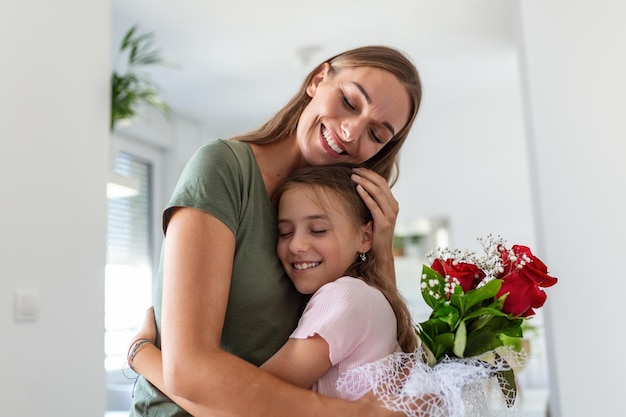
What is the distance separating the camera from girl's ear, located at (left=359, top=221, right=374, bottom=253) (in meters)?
1.38

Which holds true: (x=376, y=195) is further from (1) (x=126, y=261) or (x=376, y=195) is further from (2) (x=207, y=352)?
(1) (x=126, y=261)

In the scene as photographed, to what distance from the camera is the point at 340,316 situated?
3.65 ft

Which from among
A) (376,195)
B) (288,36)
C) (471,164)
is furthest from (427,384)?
(471,164)

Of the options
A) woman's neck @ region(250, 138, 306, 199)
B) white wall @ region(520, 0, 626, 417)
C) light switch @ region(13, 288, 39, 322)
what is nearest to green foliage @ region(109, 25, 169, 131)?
light switch @ region(13, 288, 39, 322)

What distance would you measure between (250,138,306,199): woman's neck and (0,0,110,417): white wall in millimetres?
1244

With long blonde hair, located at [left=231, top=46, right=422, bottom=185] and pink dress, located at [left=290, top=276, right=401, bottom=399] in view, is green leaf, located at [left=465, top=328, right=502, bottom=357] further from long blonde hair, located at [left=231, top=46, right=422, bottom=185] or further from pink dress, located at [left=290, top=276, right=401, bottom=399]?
long blonde hair, located at [left=231, top=46, right=422, bottom=185]

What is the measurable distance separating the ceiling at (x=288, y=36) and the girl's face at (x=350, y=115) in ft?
8.27

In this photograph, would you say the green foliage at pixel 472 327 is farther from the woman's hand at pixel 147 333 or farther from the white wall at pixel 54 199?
the white wall at pixel 54 199

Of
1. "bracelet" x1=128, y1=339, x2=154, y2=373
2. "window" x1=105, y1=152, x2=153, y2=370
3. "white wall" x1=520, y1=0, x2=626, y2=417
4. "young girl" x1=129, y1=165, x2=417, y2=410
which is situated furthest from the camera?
"window" x1=105, y1=152, x2=153, y2=370

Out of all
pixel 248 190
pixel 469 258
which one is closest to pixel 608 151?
pixel 469 258

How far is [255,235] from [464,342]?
1.34ft

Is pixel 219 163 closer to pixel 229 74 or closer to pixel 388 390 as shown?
pixel 388 390

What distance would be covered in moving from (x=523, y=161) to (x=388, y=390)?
528 centimetres

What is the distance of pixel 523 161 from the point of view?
5.99 metres
